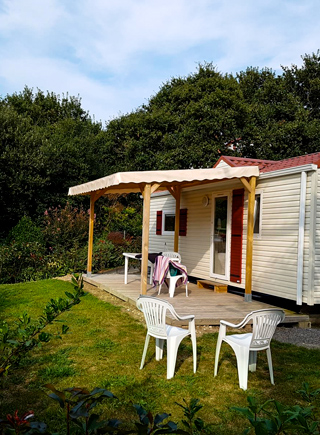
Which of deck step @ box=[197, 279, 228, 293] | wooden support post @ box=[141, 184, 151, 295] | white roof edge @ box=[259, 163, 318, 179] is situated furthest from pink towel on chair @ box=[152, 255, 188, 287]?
white roof edge @ box=[259, 163, 318, 179]

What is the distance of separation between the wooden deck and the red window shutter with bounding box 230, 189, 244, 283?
0.50 meters

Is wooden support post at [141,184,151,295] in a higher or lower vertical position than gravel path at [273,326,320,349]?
higher

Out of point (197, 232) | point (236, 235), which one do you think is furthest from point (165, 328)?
point (197, 232)

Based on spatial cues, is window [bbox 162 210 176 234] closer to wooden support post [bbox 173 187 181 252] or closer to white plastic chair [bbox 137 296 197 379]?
wooden support post [bbox 173 187 181 252]

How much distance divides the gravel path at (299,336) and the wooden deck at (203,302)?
8.6 inches

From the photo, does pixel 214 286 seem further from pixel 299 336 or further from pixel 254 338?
pixel 254 338

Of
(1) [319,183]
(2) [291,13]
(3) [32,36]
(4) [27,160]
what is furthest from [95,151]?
(1) [319,183]

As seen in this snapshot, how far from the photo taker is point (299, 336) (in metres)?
6.24

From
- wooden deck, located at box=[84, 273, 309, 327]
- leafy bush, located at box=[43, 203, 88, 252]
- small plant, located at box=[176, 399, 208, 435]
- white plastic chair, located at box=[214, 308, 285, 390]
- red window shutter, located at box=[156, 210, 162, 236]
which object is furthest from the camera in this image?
leafy bush, located at box=[43, 203, 88, 252]

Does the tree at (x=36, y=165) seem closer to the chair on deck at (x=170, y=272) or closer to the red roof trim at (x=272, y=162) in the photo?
the red roof trim at (x=272, y=162)

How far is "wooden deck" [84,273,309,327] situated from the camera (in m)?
6.44

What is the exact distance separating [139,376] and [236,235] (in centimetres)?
498

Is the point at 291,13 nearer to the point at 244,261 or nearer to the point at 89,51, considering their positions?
the point at 89,51

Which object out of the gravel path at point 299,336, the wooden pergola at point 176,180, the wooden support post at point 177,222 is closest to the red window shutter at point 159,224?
the wooden support post at point 177,222
